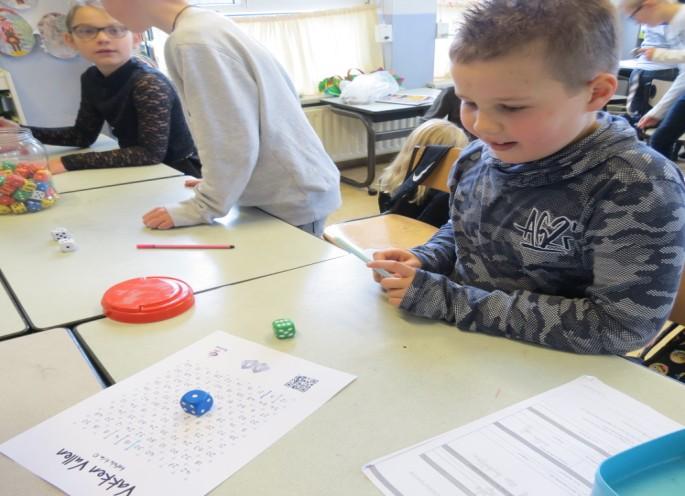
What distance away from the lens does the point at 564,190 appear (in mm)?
748

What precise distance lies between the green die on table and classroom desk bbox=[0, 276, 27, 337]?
383 mm

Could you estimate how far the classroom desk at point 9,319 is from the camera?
0.78 metres

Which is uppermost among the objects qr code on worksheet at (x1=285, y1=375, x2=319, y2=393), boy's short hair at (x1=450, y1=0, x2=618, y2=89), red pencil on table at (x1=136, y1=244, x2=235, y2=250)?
boy's short hair at (x1=450, y1=0, x2=618, y2=89)

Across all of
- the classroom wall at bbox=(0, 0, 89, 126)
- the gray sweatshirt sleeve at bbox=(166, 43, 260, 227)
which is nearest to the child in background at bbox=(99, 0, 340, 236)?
the gray sweatshirt sleeve at bbox=(166, 43, 260, 227)

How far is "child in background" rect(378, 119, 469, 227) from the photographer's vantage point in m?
1.97

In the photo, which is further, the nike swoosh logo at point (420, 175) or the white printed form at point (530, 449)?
the nike swoosh logo at point (420, 175)

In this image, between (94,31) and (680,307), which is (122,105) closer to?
(94,31)

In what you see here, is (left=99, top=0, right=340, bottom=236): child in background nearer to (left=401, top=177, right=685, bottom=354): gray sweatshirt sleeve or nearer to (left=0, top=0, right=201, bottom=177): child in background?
(left=0, top=0, right=201, bottom=177): child in background

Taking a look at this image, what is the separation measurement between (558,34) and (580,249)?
29cm

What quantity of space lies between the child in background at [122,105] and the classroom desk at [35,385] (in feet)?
3.47

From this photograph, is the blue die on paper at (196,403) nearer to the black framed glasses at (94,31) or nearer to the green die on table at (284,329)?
the green die on table at (284,329)

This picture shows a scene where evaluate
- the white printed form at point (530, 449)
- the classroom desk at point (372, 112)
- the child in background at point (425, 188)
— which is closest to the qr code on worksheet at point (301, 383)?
the white printed form at point (530, 449)

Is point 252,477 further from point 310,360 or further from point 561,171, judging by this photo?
point 561,171

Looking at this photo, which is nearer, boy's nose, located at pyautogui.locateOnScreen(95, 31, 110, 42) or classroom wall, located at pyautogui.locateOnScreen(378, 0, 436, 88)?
boy's nose, located at pyautogui.locateOnScreen(95, 31, 110, 42)
